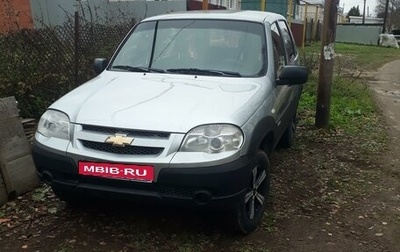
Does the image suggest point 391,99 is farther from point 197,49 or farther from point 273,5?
point 273,5

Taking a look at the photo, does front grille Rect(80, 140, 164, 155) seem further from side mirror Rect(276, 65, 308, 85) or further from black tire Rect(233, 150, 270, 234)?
side mirror Rect(276, 65, 308, 85)

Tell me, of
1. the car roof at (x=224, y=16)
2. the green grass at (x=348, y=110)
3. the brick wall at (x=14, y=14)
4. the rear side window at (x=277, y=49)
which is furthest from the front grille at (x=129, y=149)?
the brick wall at (x=14, y=14)

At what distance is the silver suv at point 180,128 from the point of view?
302cm

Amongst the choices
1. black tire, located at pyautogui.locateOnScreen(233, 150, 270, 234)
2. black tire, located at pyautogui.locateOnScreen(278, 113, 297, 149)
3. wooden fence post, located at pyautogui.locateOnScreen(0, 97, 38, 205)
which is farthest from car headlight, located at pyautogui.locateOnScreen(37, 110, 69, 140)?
black tire, located at pyautogui.locateOnScreen(278, 113, 297, 149)

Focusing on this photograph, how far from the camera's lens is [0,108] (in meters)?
4.04

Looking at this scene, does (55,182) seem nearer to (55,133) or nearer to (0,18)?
(55,133)

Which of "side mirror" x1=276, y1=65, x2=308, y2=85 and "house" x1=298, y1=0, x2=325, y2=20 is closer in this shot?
"side mirror" x1=276, y1=65, x2=308, y2=85

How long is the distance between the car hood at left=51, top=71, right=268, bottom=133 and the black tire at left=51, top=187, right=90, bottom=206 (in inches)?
30.0

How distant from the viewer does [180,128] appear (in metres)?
3.05

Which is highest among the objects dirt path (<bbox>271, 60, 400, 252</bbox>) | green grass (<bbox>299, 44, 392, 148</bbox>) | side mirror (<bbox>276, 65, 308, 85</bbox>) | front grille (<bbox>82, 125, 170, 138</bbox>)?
side mirror (<bbox>276, 65, 308, 85</bbox>)

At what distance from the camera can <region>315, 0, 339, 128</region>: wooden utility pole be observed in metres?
6.32

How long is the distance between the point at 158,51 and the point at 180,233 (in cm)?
181

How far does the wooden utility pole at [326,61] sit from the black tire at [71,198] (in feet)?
13.4

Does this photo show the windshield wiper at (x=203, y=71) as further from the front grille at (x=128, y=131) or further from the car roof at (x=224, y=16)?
the front grille at (x=128, y=131)
